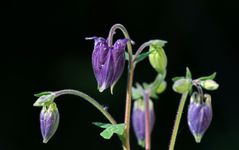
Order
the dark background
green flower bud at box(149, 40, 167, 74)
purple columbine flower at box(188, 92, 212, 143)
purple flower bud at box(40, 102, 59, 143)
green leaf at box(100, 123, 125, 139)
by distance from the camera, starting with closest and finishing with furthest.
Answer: green leaf at box(100, 123, 125, 139) < purple flower bud at box(40, 102, 59, 143) < purple columbine flower at box(188, 92, 212, 143) < green flower bud at box(149, 40, 167, 74) < the dark background

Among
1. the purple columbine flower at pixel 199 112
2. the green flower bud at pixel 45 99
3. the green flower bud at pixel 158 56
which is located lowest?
the purple columbine flower at pixel 199 112

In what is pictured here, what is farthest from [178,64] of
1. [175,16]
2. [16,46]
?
[16,46]

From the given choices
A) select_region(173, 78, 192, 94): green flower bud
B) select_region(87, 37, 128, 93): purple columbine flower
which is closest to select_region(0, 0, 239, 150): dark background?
select_region(173, 78, 192, 94): green flower bud

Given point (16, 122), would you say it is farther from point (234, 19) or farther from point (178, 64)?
point (234, 19)

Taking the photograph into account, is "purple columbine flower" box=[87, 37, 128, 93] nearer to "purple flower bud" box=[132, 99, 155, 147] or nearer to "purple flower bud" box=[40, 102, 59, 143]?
"purple flower bud" box=[40, 102, 59, 143]

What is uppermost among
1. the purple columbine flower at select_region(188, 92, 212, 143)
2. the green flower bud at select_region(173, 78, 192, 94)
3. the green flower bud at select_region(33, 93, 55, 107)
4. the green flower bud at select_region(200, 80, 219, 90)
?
the green flower bud at select_region(33, 93, 55, 107)

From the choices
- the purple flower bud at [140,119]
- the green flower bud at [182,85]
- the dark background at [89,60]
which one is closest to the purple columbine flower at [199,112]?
the green flower bud at [182,85]

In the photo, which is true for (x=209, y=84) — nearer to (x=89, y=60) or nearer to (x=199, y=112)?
(x=199, y=112)

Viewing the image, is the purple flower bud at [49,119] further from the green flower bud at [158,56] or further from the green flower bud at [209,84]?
the green flower bud at [209,84]
